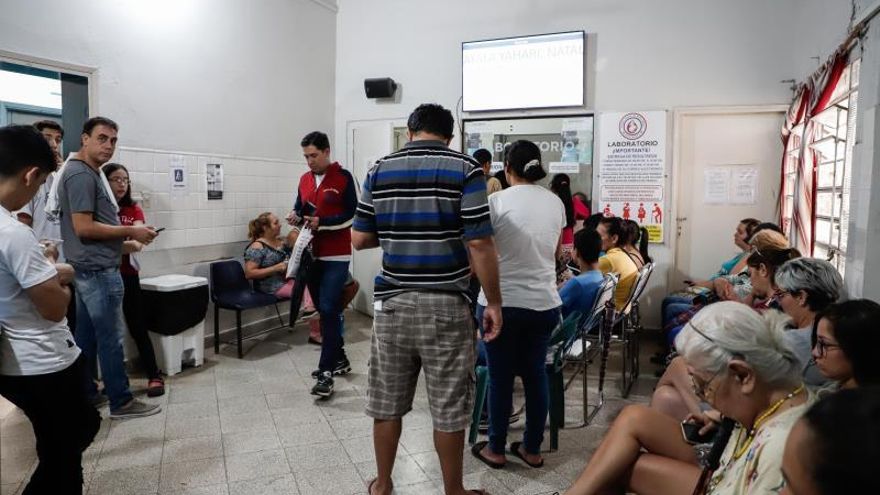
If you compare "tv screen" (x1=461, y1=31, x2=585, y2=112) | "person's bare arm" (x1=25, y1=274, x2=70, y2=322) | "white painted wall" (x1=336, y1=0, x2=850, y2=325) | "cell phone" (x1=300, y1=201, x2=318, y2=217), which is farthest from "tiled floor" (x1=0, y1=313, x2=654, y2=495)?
"tv screen" (x1=461, y1=31, x2=585, y2=112)

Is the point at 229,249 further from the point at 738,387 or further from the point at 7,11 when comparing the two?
the point at 738,387

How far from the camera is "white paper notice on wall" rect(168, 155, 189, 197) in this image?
4387mm

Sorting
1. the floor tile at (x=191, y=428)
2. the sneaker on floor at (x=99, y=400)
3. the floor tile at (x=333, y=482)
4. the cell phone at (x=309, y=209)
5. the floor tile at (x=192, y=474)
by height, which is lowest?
the floor tile at (x=333, y=482)

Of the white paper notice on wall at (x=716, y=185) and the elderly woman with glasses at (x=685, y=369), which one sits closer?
the elderly woman with glasses at (x=685, y=369)

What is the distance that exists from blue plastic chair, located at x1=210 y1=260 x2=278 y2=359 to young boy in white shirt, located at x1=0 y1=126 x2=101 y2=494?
8.46ft

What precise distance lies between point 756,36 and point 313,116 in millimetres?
4130

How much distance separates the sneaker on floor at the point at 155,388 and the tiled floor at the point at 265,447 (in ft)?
0.17

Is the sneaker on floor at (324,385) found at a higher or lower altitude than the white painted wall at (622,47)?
lower

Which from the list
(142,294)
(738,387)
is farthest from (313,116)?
(738,387)

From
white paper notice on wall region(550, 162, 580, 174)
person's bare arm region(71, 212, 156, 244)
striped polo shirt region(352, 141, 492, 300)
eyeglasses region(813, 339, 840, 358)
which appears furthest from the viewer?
white paper notice on wall region(550, 162, 580, 174)

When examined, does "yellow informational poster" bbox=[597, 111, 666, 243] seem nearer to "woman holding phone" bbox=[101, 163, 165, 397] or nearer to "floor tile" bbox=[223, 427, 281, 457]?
"floor tile" bbox=[223, 427, 281, 457]

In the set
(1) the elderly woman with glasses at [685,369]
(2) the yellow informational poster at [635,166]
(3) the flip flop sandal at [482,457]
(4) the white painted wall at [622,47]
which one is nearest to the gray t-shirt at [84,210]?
(3) the flip flop sandal at [482,457]

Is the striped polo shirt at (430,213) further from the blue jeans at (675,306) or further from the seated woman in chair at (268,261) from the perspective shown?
the seated woman in chair at (268,261)

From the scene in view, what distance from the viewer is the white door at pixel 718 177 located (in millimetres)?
5098
